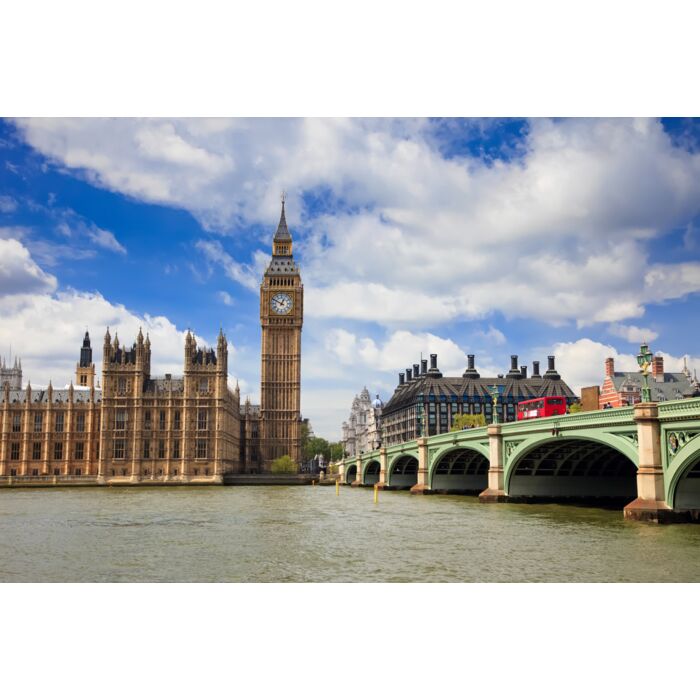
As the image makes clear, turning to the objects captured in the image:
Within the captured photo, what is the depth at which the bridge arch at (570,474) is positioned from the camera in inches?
1692

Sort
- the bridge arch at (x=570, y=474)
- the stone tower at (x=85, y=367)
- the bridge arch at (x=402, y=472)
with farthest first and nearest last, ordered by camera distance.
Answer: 1. the stone tower at (x=85, y=367)
2. the bridge arch at (x=402, y=472)
3. the bridge arch at (x=570, y=474)

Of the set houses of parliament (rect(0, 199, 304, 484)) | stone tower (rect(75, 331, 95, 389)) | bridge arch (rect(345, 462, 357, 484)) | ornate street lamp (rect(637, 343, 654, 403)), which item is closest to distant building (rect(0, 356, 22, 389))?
houses of parliament (rect(0, 199, 304, 484))

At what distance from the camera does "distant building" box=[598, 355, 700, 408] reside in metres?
83.5

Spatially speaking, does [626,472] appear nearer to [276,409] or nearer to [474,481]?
[474,481]

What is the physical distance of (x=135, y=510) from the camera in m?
43.1

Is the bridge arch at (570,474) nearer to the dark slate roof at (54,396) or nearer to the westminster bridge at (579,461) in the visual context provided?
the westminster bridge at (579,461)

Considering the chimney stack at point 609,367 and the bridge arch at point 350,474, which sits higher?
the chimney stack at point 609,367

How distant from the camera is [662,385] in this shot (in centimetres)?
8638

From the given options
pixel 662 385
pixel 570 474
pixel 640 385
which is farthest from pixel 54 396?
pixel 570 474

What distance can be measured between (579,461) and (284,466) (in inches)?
2737

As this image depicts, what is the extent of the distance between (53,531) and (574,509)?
25.0 meters

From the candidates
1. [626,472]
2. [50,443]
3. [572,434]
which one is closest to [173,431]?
[50,443]

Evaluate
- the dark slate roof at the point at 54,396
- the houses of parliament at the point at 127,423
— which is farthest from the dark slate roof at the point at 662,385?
the dark slate roof at the point at 54,396

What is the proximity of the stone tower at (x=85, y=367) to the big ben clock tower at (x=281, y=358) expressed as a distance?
29.2 metres
